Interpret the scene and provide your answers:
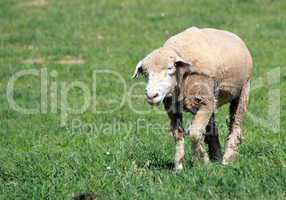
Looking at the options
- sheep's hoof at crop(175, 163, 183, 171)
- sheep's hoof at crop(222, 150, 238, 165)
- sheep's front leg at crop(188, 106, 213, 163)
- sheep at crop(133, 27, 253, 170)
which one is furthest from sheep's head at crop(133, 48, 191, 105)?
sheep's hoof at crop(222, 150, 238, 165)

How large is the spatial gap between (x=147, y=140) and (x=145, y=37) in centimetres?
1025

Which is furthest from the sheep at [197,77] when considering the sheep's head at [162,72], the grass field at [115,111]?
the grass field at [115,111]

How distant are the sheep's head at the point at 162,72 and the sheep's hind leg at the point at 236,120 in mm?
1370

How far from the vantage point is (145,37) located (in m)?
21.1

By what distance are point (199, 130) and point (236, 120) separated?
1.26 m

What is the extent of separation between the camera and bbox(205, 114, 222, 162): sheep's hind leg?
31.6 feet

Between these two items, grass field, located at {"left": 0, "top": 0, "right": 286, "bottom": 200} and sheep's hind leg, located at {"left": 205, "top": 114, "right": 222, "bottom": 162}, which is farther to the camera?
sheep's hind leg, located at {"left": 205, "top": 114, "right": 222, "bottom": 162}

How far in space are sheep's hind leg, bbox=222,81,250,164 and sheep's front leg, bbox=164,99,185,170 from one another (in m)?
0.65

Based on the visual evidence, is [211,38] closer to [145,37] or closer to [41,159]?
[41,159]

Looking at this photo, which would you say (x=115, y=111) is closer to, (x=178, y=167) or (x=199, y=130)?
(x=178, y=167)

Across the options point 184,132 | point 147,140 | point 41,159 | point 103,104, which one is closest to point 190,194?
point 184,132

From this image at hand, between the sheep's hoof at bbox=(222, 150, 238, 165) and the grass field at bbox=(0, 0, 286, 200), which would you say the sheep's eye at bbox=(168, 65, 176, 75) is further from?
the sheep's hoof at bbox=(222, 150, 238, 165)

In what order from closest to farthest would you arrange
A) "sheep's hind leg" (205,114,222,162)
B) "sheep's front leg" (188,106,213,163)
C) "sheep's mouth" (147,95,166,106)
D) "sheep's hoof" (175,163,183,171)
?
"sheep's mouth" (147,95,166,106)
"sheep's front leg" (188,106,213,163)
"sheep's hoof" (175,163,183,171)
"sheep's hind leg" (205,114,222,162)

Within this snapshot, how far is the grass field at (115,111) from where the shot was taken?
809 cm
